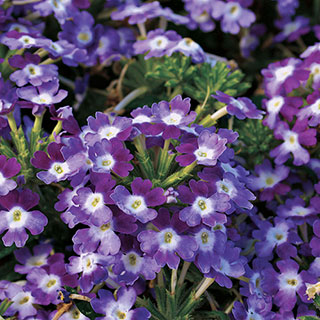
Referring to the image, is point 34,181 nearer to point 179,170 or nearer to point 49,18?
point 179,170

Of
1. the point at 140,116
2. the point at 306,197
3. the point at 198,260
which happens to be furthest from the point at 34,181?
the point at 306,197

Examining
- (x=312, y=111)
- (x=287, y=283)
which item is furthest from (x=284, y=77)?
(x=287, y=283)

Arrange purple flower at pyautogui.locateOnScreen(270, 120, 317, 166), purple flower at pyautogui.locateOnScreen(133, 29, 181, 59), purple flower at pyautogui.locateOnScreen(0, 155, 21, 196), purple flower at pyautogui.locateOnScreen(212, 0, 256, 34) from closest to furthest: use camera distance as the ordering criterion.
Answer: purple flower at pyautogui.locateOnScreen(0, 155, 21, 196) → purple flower at pyautogui.locateOnScreen(270, 120, 317, 166) → purple flower at pyautogui.locateOnScreen(133, 29, 181, 59) → purple flower at pyautogui.locateOnScreen(212, 0, 256, 34)

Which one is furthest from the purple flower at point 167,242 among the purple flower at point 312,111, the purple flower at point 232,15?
the purple flower at point 232,15

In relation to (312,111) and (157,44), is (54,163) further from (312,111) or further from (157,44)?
(312,111)

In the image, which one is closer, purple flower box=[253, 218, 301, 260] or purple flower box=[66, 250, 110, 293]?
purple flower box=[66, 250, 110, 293]

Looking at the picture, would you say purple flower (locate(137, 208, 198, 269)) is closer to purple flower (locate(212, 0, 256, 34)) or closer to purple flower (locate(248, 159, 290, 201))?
purple flower (locate(248, 159, 290, 201))

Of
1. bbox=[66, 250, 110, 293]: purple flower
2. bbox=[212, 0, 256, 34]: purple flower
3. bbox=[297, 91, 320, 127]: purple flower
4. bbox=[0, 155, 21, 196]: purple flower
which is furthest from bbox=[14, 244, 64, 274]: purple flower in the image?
bbox=[212, 0, 256, 34]: purple flower
